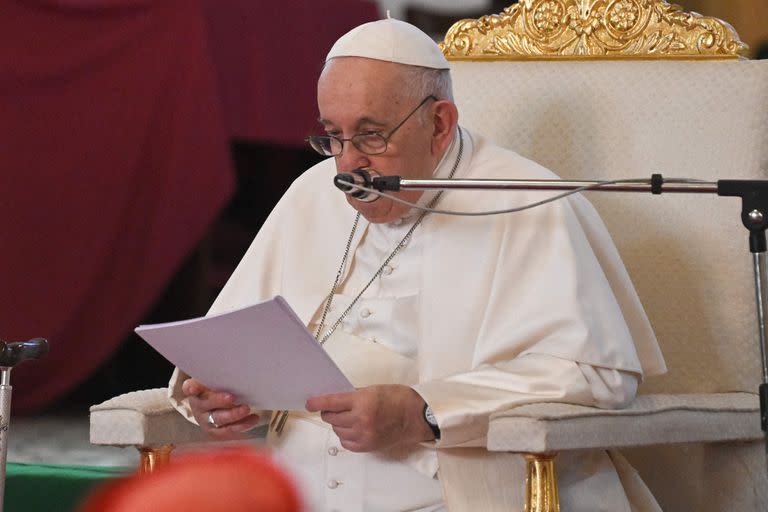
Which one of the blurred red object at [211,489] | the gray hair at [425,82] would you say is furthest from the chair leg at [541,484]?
the blurred red object at [211,489]

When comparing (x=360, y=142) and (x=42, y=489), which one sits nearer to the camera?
(x=360, y=142)

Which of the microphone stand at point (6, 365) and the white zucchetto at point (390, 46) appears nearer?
the microphone stand at point (6, 365)

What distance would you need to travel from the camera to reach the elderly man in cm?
228

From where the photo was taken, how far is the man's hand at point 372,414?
2.14 metres

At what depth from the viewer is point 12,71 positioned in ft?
17.2

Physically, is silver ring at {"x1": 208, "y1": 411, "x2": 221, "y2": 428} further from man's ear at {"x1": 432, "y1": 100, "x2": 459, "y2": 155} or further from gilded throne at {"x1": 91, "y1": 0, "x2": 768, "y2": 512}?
man's ear at {"x1": 432, "y1": 100, "x2": 459, "y2": 155}

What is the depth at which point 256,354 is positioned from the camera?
2.17 m

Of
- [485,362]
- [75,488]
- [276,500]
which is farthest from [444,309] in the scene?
[276,500]

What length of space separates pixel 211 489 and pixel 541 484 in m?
1.67

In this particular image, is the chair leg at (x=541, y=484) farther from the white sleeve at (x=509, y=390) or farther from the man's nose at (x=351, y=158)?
→ the man's nose at (x=351, y=158)

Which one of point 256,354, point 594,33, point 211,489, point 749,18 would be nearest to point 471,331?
point 256,354

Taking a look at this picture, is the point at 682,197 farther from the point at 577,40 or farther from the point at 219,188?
the point at 219,188

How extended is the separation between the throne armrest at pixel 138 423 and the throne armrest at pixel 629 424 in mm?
767

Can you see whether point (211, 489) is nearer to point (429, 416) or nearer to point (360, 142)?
point (429, 416)
